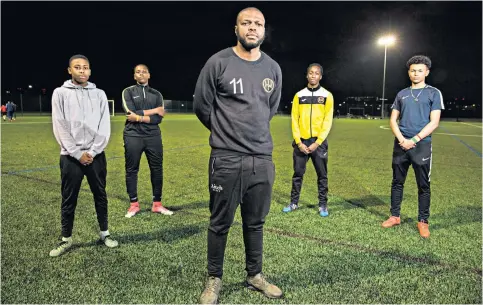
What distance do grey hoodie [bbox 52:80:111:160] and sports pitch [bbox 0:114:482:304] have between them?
112 centimetres

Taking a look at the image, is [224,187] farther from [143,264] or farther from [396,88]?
[396,88]

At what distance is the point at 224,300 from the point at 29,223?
3.11 m

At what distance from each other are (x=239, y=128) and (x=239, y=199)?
1.87 ft

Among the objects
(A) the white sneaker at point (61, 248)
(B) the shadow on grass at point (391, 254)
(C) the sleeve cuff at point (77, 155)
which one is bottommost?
(B) the shadow on grass at point (391, 254)

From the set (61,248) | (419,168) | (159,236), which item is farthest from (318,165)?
(61,248)

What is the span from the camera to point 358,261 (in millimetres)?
3566

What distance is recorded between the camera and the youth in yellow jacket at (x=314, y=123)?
5.14 m

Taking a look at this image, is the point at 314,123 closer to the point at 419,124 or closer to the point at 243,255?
the point at 419,124

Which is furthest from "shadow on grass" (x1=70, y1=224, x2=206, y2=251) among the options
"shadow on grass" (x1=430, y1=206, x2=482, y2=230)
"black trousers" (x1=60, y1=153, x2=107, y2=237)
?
"shadow on grass" (x1=430, y1=206, x2=482, y2=230)

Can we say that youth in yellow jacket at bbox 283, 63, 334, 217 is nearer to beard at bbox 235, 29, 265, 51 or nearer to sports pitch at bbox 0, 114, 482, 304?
sports pitch at bbox 0, 114, 482, 304

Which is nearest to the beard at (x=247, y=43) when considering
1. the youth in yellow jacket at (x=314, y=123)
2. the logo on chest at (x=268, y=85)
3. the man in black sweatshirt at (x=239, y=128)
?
the man in black sweatshirt at (x=239, y=128)

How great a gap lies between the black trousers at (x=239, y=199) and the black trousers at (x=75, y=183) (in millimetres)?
1585

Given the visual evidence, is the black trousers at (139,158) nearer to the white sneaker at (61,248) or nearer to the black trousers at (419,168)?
the white sneaker at (61,248)

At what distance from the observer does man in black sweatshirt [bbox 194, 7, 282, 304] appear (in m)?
2.65
